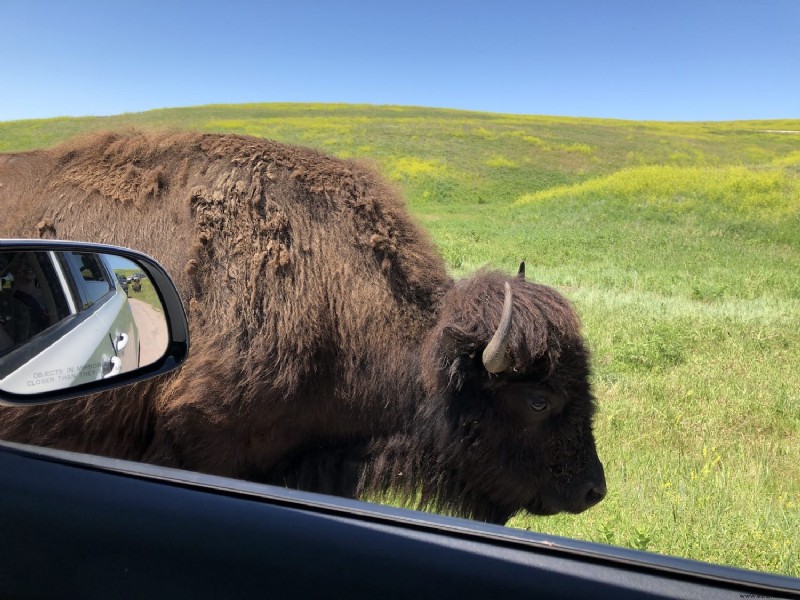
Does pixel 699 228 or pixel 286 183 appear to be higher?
pixel 286 183

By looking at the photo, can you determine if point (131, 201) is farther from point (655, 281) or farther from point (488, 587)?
point (655, 281)

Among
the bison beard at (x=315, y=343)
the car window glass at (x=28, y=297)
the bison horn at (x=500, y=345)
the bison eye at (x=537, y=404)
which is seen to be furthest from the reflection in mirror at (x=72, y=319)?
the bison eye at (x=537, y=404)

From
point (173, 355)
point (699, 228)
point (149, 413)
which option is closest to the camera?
point (173, 355)

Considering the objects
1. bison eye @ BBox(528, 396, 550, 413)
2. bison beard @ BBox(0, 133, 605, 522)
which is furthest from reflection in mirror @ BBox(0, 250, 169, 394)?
bison eye @ BBox(528, 396, 550, 413)

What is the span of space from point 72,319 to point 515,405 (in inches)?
88.1

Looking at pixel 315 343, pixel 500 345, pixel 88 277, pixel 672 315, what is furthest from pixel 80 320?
pixel 672 315

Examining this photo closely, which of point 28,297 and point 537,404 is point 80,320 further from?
point 537,404

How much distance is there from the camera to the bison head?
11.1 ft

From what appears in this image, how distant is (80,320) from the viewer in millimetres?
2141

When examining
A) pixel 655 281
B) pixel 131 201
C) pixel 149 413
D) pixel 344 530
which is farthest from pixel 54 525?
pixel 655 281

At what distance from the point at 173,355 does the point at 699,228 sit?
853 inches

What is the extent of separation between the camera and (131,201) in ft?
11.4

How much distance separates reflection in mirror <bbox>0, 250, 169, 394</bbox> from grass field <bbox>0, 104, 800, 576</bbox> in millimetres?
1980

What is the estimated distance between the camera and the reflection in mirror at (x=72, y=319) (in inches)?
73.9
